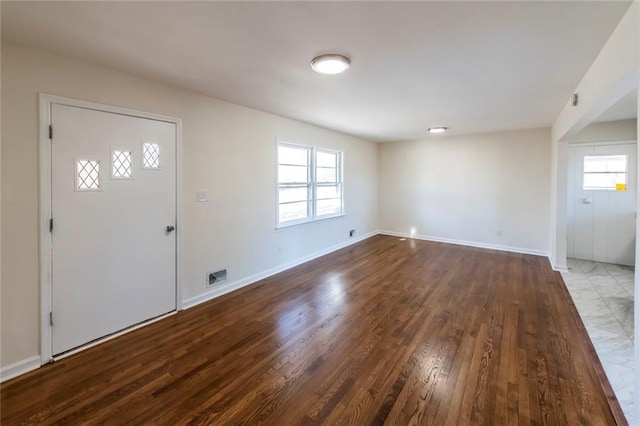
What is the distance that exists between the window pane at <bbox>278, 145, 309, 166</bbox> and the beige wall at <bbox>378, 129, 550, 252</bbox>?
302 cm

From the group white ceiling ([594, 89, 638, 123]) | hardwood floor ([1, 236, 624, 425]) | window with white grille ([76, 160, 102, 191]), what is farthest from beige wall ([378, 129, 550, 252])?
window with white grille ([76, 160, 102, 191])

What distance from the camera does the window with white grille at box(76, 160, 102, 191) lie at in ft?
7.99

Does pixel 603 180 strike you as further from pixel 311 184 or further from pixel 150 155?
pixel 150 155

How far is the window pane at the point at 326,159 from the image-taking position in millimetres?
5477

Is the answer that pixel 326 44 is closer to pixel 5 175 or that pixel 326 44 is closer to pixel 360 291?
pixel 5 175

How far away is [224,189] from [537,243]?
580 centimetres

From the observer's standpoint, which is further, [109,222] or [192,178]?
[192,178]

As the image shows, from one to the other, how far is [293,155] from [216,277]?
237 cm

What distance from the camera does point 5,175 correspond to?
2.08 m

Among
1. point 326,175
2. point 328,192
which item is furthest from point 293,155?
point 328,192

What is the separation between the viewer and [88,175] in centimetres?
249

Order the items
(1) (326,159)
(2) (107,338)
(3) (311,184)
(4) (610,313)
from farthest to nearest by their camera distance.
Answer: (1) (326,159) < (3) (311,184) < (4) (610,313) < (2) (107,338)

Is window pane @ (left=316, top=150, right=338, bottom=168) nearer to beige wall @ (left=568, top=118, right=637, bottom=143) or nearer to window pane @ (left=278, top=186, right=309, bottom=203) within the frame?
window pane @ (left=278, top=186, right=309, bottom=203)

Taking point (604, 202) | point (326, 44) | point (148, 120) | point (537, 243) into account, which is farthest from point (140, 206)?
point (604, 202)
